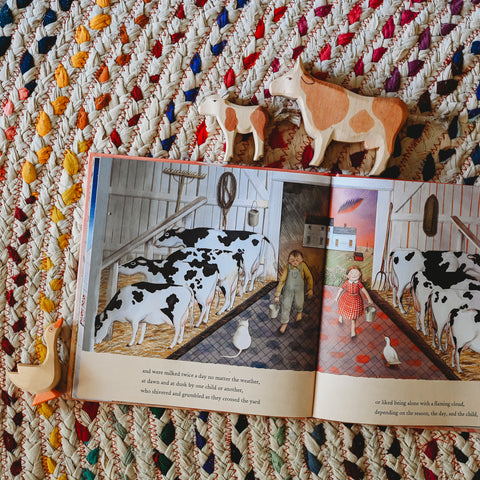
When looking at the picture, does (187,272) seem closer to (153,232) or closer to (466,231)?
(153,232)

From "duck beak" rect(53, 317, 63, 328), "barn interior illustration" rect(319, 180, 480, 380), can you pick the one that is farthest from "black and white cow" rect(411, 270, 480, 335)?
"duck beak" rect(53, 317, 63, 328)

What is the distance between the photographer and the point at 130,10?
625 millimetres

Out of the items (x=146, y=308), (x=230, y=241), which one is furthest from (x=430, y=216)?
(x=146, y=308)

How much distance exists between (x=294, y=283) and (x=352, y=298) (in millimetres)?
68

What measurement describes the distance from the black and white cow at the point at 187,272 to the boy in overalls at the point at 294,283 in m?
0.08

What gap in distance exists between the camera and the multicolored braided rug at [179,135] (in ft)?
2.02

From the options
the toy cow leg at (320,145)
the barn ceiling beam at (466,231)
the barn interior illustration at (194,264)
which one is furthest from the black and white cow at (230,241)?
the barn ceiling beam at (466,231)

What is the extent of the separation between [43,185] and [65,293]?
0.13 m

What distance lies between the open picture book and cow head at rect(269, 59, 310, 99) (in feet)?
0.30

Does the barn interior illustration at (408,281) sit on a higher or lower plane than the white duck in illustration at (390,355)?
higher

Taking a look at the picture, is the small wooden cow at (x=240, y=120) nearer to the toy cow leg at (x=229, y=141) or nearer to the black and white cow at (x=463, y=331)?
the toy cow leg at (x=229, y=141)

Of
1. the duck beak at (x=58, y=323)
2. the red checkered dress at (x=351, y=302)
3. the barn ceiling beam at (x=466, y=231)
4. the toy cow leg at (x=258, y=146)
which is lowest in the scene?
the duck beak at (x=58, y=323)

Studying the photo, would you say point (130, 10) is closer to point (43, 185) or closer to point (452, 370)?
point (43, 185)

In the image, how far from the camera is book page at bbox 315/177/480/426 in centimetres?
60
